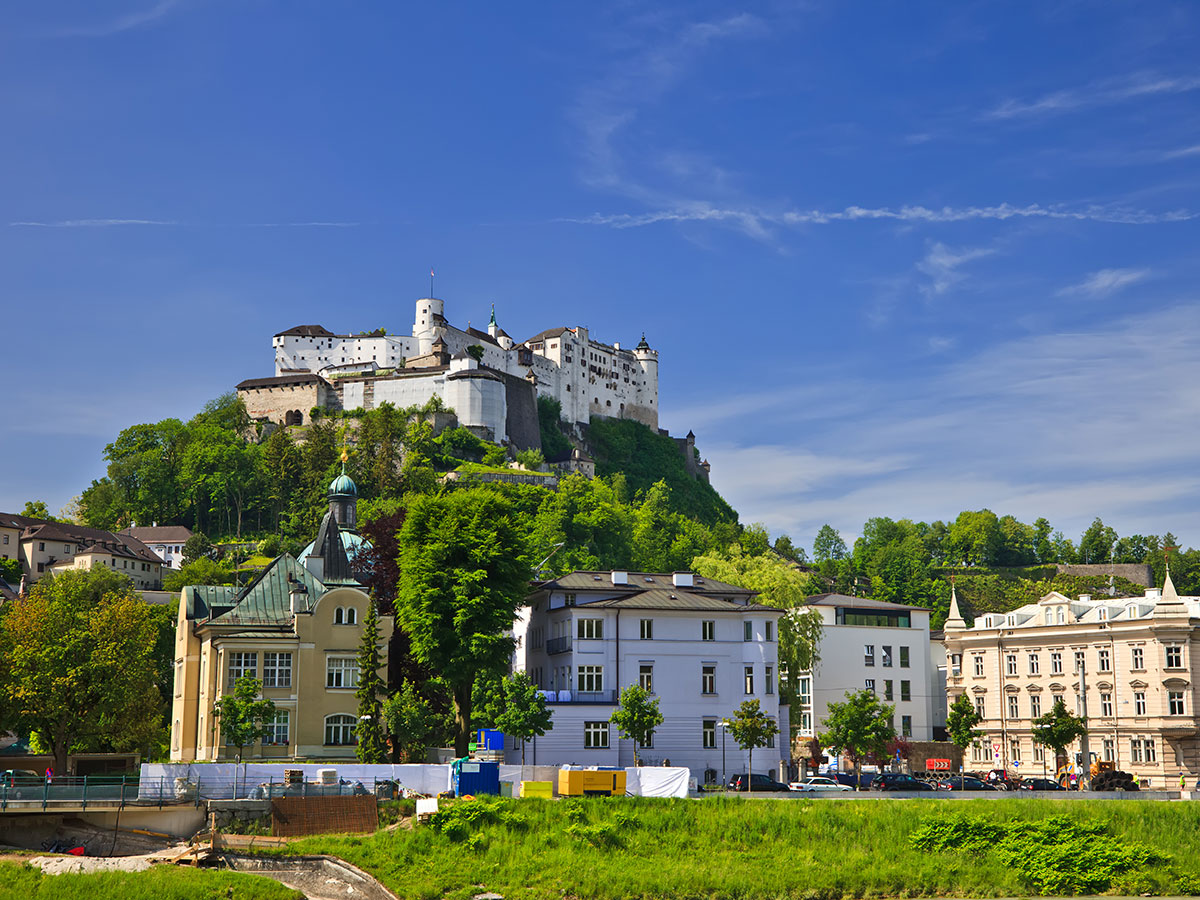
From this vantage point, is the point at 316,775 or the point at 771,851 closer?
the point at 771,851

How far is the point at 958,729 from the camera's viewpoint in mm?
65750

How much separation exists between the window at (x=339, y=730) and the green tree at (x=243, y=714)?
316cm

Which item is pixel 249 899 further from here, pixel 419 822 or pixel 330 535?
pixel 330 535

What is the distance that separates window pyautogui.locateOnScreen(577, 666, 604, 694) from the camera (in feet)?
197

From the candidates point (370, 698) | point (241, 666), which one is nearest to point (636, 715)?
point (370, 698)

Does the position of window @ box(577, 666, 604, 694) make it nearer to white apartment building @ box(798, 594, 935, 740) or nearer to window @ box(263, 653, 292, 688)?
window @ box(263, 653, 292, 688)

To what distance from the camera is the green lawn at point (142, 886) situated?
36719 millimetres

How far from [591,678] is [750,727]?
868 cm

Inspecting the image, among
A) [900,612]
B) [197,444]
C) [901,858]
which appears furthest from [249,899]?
[197,444]

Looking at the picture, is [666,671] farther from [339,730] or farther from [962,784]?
[339,730]

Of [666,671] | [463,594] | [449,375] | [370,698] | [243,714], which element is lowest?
[243,714]

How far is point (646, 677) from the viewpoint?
60469 millimetres

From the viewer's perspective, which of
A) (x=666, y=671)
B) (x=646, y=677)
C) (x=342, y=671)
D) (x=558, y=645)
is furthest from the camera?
(x=558, y=645)

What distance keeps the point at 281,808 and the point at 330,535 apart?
1210 inches
